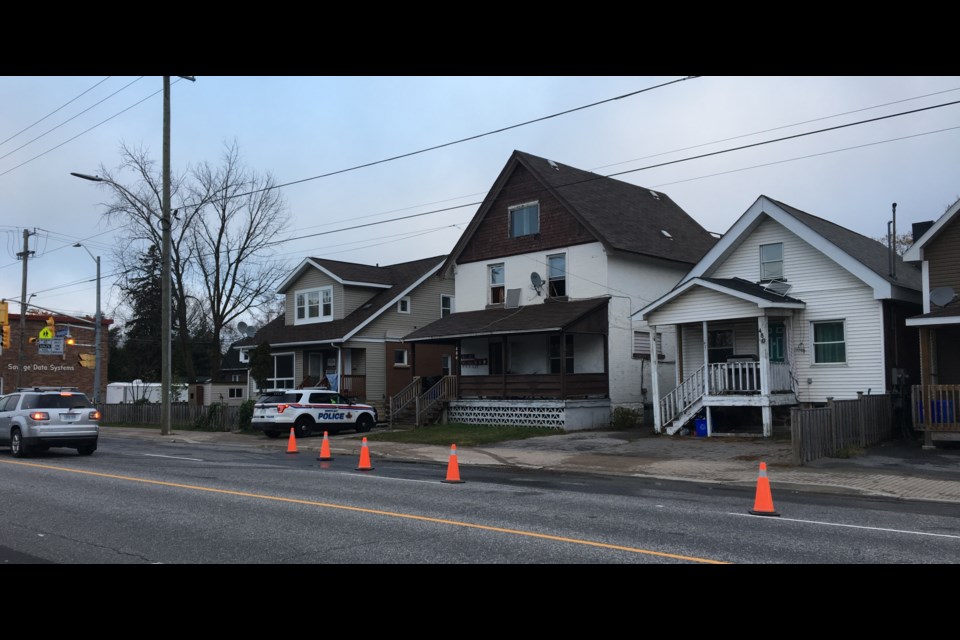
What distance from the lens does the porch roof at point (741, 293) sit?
22844 millimetres

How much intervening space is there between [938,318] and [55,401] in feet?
75.1

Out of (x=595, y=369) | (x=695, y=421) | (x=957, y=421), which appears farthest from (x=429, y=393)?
(x=957, y=421)

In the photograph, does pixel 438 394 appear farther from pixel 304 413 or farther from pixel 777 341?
pixel 777 341

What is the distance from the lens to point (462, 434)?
26.5 meters

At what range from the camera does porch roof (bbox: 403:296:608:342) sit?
2774 cm

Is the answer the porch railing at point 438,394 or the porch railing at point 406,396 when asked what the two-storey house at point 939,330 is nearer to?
the porch railing at point 438,394

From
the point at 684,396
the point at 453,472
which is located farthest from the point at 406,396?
the point at 453,472

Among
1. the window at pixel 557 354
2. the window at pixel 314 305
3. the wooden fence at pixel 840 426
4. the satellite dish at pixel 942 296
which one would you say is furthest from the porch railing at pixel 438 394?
the satellite dish at pixel 942 296

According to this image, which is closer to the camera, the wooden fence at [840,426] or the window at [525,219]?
the wooden fence at [840,426]

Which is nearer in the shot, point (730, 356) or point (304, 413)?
point (730, 356)

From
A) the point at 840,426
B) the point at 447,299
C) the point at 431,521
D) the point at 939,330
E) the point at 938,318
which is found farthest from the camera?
the point at 447,299

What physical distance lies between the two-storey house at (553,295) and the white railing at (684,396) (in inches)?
137

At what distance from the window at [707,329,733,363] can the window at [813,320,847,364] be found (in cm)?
285

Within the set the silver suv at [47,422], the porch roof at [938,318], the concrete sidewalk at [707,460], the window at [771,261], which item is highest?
the window at [771,261]
